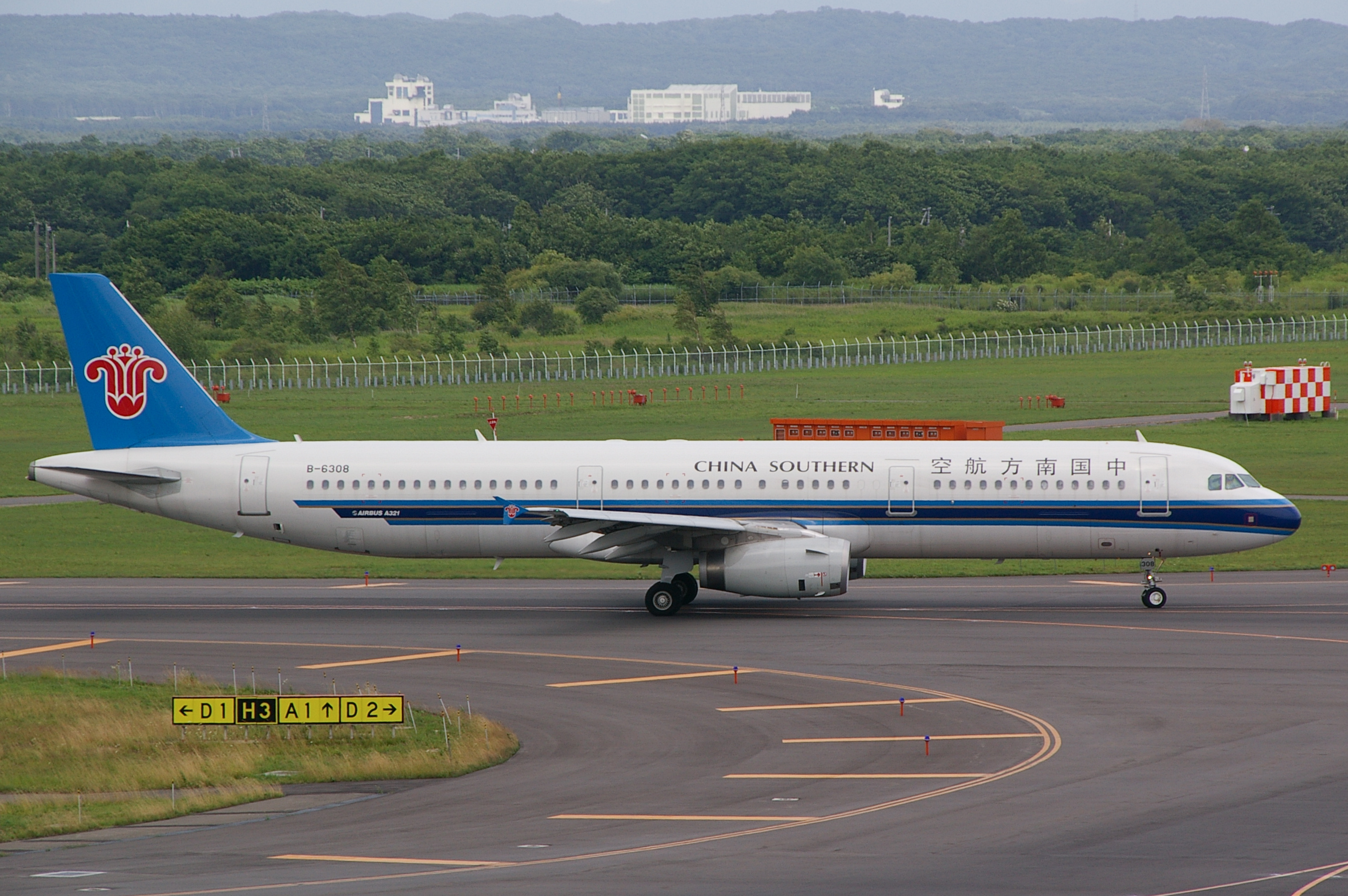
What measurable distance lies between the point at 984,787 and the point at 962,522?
17792 mm

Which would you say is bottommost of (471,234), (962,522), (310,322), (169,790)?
(169,790)

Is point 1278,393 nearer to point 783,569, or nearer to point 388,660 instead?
point 783,569

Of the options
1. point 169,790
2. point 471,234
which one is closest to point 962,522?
point 169,790

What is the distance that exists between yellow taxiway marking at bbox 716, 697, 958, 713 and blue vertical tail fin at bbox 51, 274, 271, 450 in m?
20.2

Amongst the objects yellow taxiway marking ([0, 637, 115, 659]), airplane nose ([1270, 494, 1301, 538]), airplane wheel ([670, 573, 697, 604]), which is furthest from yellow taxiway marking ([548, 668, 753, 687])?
airplane nose ([1270, 494, 1301, 538])

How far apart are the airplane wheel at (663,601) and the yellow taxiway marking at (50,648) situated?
13.9 m

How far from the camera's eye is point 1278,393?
289ft

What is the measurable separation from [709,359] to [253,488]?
263 ft

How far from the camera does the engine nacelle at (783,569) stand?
40.6 meters

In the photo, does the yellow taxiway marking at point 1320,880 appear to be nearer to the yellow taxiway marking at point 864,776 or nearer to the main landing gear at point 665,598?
the yellow taxiway marking at point 864,776

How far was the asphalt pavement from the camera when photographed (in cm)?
2089

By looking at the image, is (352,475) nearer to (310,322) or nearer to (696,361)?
(696,361)

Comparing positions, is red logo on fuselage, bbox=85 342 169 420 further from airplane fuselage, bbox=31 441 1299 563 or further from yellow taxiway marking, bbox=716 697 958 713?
yellow taxiway marking, bbox=716 697 958 713

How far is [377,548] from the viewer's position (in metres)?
43.9
